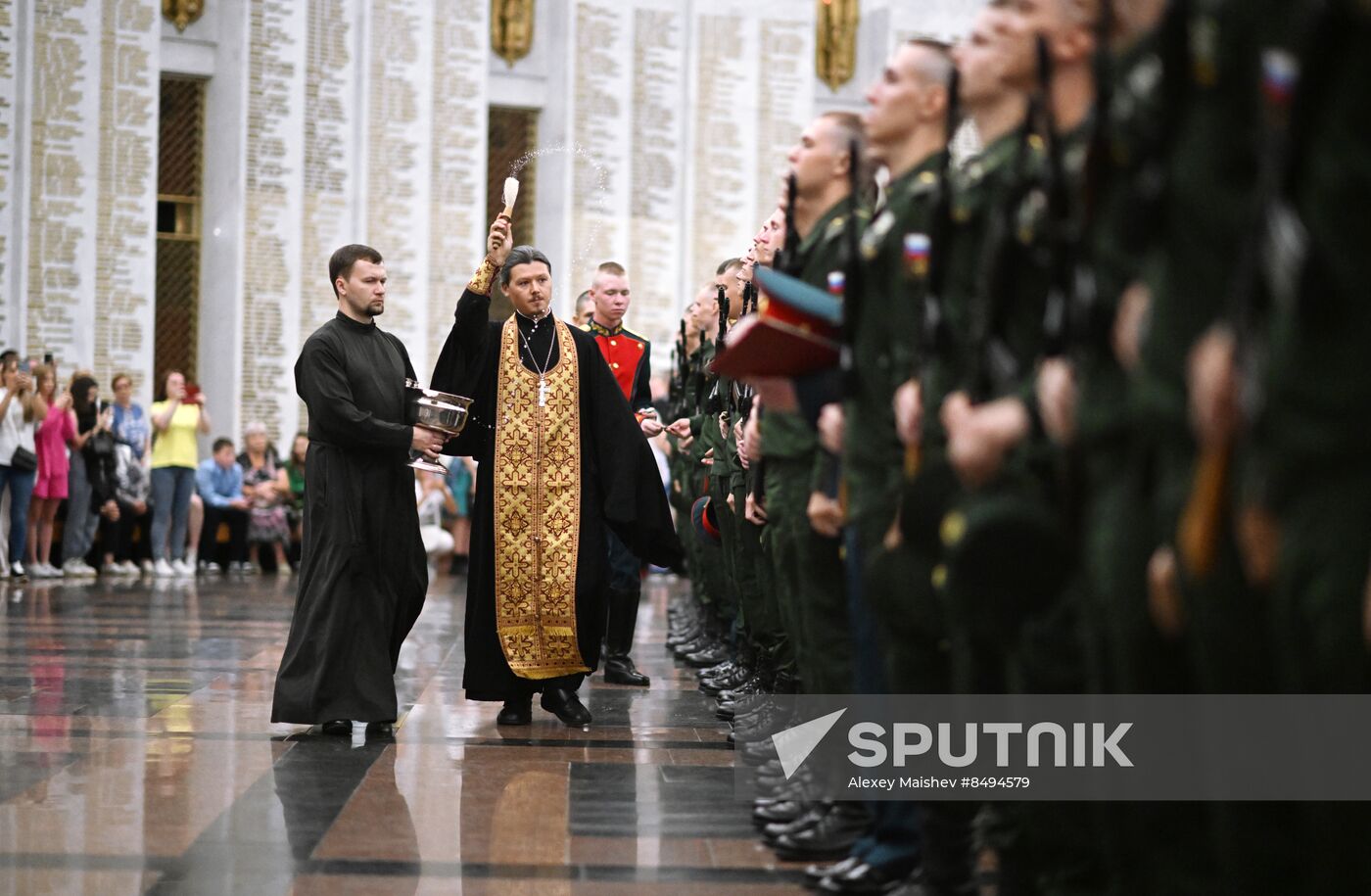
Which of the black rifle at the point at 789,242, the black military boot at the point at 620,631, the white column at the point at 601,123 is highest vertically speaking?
the white column at the point at 601,123

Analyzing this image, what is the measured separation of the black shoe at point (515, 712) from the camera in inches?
277

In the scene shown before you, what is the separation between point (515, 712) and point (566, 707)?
21 cm

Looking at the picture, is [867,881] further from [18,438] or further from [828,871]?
[18,438]

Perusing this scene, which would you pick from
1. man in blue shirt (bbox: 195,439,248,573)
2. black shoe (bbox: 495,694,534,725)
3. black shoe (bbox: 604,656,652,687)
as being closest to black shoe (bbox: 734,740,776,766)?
black shoe (bbox: 495,694,534,725)

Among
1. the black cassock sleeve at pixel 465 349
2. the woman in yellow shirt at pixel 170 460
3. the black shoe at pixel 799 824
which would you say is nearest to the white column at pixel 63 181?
the woman in yellow shirt at pixel 170 460

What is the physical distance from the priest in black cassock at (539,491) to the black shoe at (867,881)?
3021mm

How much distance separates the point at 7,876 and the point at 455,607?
938 centimetres

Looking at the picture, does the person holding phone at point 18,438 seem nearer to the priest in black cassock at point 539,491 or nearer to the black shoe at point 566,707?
the priest in black cassock at point 539,491

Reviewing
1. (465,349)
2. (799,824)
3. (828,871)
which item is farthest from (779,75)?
(828,871)

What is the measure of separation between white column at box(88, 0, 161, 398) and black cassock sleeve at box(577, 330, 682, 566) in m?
11.7

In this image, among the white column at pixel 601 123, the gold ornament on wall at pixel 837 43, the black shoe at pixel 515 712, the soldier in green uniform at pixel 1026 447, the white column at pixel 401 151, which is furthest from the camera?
the gold ornament on wall at pixel 837 43

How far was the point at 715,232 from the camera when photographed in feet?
66.5

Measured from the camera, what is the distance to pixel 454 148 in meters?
19.2

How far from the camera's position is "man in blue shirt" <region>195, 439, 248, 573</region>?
17.1 m
